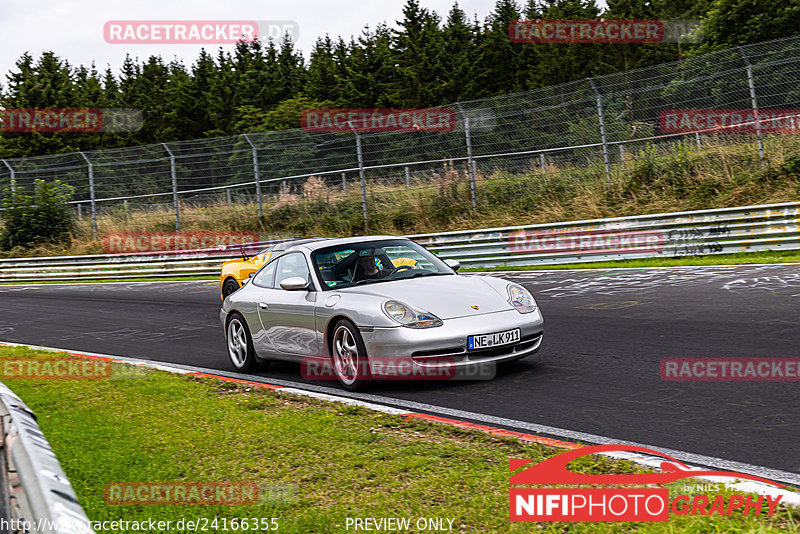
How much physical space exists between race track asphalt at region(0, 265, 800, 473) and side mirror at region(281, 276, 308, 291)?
1.15 m

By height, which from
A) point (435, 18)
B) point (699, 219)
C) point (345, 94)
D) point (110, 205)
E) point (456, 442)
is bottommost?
point (456, 442)

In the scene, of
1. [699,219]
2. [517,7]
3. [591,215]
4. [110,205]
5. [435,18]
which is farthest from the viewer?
[517,7]

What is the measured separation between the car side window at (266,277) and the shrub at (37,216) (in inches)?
895

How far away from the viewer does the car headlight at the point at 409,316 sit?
21.9ft

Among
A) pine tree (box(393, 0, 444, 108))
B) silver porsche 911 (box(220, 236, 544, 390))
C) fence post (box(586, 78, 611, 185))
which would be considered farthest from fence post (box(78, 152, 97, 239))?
pine tree (box(393, 0, 444, 108))

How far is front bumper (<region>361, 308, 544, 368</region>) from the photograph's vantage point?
6.59 meters

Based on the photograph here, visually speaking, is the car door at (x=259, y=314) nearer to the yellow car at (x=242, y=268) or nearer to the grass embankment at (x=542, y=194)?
the yellow car at (x=242, y=268)

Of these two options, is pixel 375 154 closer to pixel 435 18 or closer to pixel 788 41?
pixel 788 41

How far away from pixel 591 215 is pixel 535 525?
49.5ft

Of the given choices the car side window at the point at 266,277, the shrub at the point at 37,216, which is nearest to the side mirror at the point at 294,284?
the car side window at the point at 266,277

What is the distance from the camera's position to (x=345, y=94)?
57.8 meters

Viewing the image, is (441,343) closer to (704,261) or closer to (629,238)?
(704,261)

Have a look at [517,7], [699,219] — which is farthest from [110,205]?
[517,7]

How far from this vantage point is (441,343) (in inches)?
259
